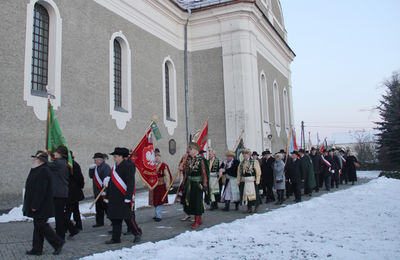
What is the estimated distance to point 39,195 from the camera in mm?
5562

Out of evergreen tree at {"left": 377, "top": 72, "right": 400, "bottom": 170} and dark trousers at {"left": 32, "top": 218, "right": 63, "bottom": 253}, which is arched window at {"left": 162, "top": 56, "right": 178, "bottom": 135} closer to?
dark trousers at {"left": 32, "top": 218, "right": 63, "bottom": 253}

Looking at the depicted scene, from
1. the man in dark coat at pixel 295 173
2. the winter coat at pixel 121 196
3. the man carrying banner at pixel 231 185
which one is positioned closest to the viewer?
the winter coat at pixel 121 196

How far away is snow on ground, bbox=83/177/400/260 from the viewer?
538cm

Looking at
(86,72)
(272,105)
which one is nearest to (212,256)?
(86,72)

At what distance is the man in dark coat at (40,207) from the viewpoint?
554 cm

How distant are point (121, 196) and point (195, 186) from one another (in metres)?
2.19

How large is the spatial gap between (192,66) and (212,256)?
61.2 feet

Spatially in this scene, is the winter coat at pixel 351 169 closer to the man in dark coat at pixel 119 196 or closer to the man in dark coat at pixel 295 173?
the man in dark coat at pixel 295 173

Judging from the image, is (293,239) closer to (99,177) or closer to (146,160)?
(146,160)

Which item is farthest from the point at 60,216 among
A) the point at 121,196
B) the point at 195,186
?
A: the point at 195,186

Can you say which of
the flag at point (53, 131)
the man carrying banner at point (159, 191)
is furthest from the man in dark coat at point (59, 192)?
the man carrying banner at point (159, 191)

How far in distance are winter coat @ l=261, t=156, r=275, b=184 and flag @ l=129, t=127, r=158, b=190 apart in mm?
5179

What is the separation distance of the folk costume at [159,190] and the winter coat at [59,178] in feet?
8.33

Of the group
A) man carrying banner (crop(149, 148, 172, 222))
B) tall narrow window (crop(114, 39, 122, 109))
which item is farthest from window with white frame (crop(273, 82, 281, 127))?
man carrying banner (crop(149, 148, 172, 222))
